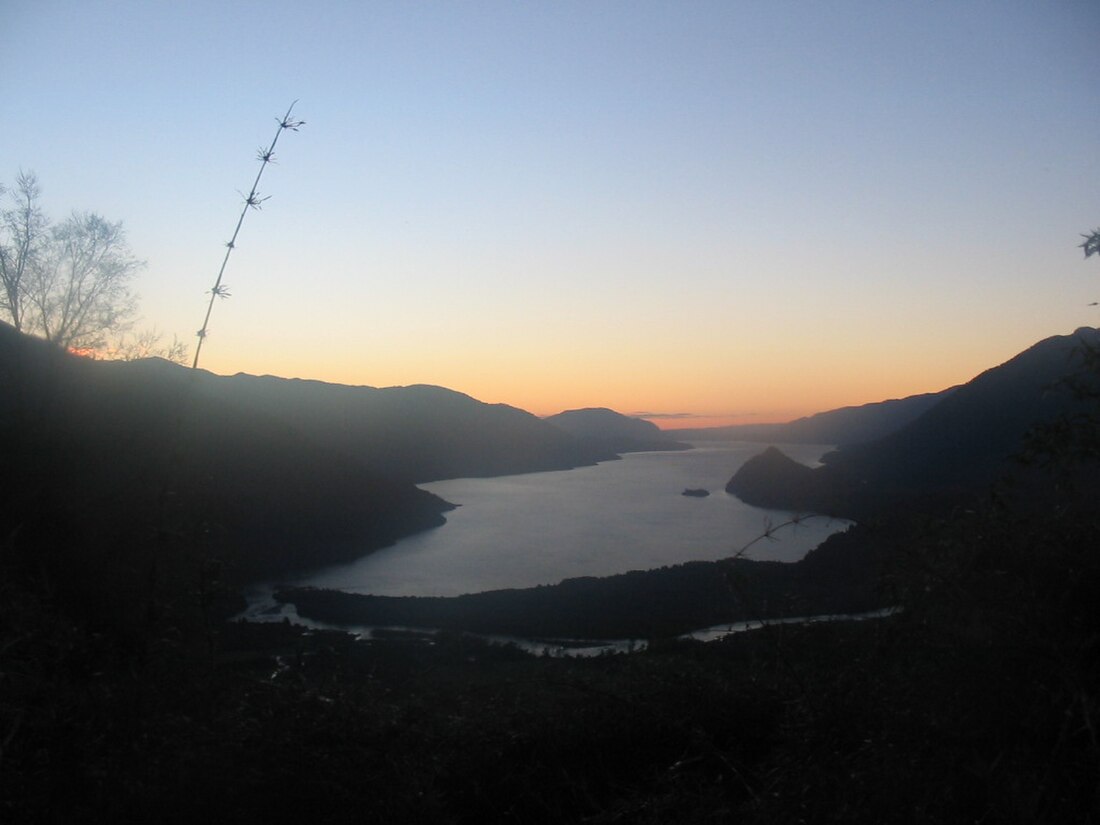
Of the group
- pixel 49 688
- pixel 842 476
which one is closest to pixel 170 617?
pixel 49 688

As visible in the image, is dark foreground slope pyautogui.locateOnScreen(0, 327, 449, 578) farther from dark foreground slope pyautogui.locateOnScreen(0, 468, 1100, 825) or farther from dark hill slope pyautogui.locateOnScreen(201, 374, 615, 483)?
dark hill slope pyautogui.locateOnScreen(201, 374, 615, 483)

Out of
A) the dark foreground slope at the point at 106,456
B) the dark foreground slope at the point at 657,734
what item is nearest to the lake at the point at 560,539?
the dark foreground slope at the point at 106,456

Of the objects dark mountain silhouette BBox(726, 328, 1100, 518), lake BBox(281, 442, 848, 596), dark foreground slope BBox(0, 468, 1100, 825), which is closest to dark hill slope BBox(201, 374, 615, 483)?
lake BBox(281, 442, 848, 596)

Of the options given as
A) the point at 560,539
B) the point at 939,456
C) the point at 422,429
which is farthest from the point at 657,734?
the point at 422,429

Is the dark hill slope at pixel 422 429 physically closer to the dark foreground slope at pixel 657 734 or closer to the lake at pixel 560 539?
the lake at pixel 560 539

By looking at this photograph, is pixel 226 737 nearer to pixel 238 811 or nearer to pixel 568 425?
pixel 238 811

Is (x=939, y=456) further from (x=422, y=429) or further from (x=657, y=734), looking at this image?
(x=422, y=429)

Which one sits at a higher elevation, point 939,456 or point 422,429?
point 422,429
